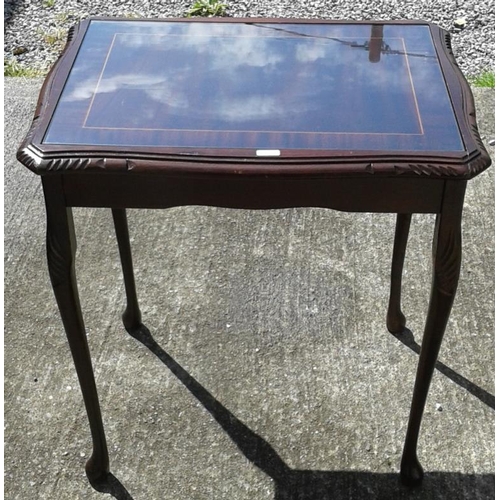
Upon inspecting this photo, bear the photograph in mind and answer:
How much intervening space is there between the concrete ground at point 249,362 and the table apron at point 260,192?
2.59ft

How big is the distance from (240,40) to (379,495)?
3.86 ft

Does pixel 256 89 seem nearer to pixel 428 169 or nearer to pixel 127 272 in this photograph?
pixel 428 169

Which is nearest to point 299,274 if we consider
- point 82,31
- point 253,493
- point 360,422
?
point 360,422

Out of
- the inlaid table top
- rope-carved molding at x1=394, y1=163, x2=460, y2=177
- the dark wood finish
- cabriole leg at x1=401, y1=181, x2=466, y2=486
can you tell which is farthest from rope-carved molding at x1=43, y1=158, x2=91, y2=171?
the dark wood finish

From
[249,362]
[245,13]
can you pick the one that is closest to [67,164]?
[249,362]

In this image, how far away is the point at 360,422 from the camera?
2344mm

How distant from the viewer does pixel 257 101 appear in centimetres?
187

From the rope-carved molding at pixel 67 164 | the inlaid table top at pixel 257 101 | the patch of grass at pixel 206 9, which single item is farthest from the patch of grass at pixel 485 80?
the rope-carved molding at pixel 67 164

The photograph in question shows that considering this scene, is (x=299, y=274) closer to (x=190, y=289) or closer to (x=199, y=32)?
(x=190, y=289)

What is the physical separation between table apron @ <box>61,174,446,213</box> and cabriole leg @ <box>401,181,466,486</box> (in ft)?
0.09

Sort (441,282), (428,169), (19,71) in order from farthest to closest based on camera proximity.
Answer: (19,71)
(441,282)
(428,169)

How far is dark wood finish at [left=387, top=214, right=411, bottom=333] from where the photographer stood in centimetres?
242

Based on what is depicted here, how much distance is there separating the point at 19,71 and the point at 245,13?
4.32 ft

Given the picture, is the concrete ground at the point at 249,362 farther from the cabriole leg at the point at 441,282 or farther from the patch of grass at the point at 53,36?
the patch of grass at the point at 53,36
